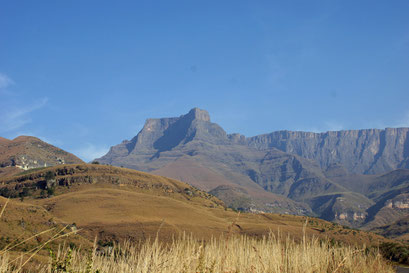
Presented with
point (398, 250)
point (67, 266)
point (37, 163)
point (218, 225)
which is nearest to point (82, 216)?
point (218, 225)

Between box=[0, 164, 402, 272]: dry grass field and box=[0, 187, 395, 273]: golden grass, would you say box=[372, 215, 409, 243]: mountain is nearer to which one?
box=[0, 164, 402, 272]: dry grass field

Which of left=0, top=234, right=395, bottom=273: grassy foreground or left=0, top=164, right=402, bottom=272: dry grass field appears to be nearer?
left=0, top=234, right=395, bottom=273: grassy foreground

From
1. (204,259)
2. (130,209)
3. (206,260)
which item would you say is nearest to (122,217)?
(130,209)

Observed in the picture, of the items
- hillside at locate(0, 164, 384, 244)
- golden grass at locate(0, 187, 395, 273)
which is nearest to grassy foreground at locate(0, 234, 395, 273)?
golden grass at locate(0, 187, 395, 273)

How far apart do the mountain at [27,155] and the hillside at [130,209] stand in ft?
138

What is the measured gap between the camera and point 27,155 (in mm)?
155875

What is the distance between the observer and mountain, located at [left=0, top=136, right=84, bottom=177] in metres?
150

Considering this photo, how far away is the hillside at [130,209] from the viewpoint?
223ft

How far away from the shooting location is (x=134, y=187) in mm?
108625

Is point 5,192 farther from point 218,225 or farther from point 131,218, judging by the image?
point 218,225

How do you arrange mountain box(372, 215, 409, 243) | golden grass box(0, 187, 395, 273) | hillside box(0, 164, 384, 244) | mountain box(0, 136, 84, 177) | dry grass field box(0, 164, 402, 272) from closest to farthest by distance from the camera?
golden grass box(0, 187, 395, 273), dry grass field box(0, 164, 402, 272), hillside box(0, 164, 384, 244), mountain box(372, 215, 409, 243), mountain box(0, 136, 84, 177)

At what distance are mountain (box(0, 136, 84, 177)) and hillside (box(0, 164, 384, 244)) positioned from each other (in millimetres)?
41959

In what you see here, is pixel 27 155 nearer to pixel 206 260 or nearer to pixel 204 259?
pixel 206 260

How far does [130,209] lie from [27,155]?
91.6m
